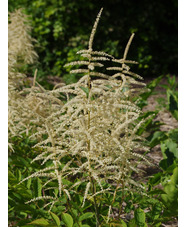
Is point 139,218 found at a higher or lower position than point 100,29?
lower

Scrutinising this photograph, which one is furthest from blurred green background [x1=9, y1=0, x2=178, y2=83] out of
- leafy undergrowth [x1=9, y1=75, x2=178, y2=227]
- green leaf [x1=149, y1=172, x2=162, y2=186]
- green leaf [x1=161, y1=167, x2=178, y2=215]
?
green leaf [x1=161, y1=167, x2=178, y2=215]

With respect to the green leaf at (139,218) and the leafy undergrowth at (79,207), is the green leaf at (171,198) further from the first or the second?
the green leaf at (139,218)

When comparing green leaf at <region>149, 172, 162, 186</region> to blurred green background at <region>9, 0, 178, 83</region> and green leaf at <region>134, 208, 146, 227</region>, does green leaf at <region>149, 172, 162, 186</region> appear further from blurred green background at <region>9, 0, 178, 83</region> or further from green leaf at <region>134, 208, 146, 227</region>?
blurred green background at <region>9, 0, 178, 83</region>

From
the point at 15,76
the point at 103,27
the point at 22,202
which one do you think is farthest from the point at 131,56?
the point at 22,202

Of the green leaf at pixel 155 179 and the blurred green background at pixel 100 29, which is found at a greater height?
the blurred green background at pixel 100 29

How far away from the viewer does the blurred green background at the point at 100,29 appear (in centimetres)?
651

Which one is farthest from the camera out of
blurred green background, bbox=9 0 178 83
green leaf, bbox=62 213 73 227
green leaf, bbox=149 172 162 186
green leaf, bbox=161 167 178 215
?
blurred green background, bbox=9 0 178 83

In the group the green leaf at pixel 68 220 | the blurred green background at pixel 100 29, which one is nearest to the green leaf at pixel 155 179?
the green leaf at pixel 68 220

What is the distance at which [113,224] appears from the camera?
1.77 metres

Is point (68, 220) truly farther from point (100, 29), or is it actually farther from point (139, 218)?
point (100, 29)

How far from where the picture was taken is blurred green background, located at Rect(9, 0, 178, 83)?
6.51 m

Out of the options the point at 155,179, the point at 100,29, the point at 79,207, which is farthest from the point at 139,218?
the point at 100,29

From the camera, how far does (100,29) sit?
661 centimetres

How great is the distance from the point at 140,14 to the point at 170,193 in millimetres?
5659
